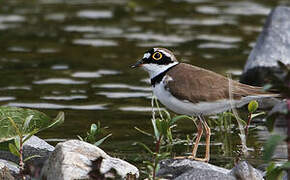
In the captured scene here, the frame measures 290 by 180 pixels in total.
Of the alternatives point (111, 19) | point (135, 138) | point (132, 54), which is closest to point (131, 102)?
point (135, 138)

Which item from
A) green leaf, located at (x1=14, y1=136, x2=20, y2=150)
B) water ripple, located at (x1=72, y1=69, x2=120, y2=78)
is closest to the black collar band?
green leaf, located at (x1=14, y1=136, x2=20, y2=150)

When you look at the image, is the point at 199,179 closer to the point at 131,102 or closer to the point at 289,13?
the point at 131,102

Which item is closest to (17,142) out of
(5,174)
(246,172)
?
(5,174)

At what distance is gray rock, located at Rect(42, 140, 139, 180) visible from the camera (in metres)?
7.09

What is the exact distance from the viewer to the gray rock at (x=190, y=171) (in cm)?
736

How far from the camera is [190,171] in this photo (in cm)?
755

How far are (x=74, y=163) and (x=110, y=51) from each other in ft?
26.6

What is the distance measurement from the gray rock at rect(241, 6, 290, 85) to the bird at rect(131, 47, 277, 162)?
430 cm

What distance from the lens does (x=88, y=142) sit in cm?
822

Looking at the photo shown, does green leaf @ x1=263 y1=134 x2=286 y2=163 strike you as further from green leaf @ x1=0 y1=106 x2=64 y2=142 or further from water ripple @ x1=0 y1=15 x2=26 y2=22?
water ripple @ x1=0 y1=15 x2=26 y2=22

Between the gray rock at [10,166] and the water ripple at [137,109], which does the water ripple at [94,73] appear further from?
the gray rock at [10,166]

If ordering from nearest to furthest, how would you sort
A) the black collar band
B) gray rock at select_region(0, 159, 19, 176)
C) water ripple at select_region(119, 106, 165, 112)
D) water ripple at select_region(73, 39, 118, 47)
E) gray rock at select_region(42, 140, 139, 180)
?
gray rock at select_region(42, 140, 139, 180) → gray rock at select_region(0, 159, 19, 176) → the black collar band → water ripple at select_region(119, 106, 165, 112) → water ripple at select_region(73, 39, 118, 47)

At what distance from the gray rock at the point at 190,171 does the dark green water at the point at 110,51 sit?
843 mm

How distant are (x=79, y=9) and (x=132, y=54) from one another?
4.21m
